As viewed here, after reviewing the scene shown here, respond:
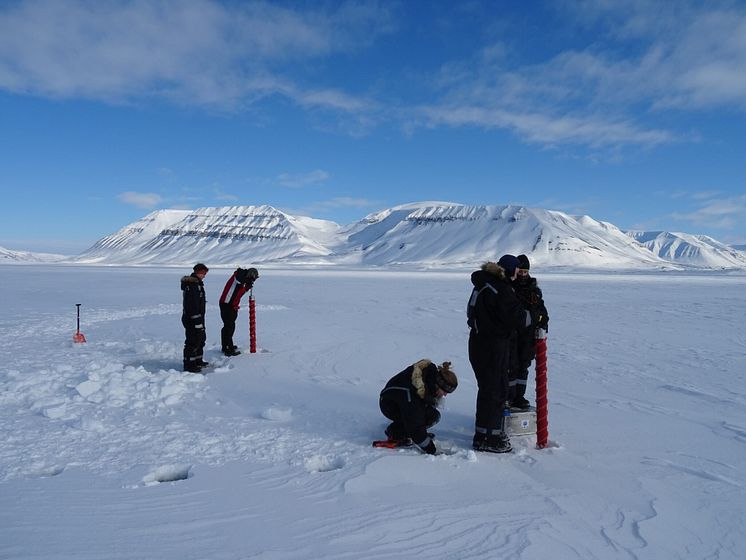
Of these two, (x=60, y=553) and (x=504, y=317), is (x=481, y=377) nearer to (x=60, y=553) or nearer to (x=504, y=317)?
(x=504, y=317)

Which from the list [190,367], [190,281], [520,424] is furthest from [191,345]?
[520,424]

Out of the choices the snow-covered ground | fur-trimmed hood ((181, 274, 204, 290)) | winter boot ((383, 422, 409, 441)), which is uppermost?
fur-trimmed hood ((181, 274, 204, 290))

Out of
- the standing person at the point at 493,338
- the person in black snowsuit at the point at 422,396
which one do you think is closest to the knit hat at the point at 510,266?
the standing person at the point at 493,338

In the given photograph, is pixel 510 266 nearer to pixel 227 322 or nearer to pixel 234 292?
pixel 234 292

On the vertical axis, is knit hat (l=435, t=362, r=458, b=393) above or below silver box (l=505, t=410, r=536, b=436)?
above

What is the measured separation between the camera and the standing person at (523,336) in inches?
205

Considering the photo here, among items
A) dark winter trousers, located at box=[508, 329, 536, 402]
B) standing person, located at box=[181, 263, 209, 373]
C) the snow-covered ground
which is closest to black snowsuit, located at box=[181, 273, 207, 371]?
standing person, located at box=[181, 263, 209, 373]

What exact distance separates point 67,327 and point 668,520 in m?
13.2

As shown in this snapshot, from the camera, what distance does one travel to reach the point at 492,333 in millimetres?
4418

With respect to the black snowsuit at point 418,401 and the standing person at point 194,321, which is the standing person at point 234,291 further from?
the black snowsuit at point 418,401

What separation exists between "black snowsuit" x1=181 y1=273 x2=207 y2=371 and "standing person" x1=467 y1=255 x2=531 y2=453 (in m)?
4.73

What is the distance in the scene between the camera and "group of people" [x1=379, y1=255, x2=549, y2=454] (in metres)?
4.30

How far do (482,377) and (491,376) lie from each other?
3.6 inches

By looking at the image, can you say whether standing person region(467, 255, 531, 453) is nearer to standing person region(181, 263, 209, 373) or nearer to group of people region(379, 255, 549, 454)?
group of people region(379, 255, 549, 454)
